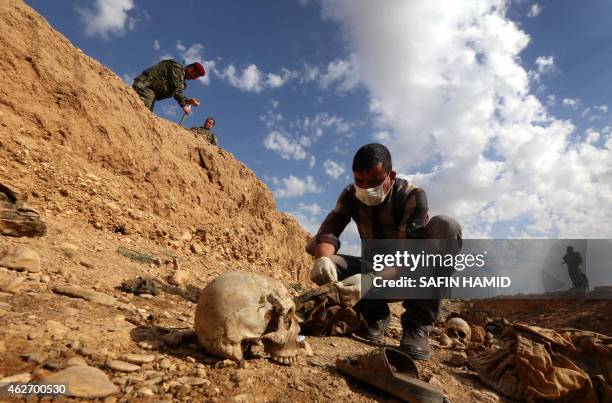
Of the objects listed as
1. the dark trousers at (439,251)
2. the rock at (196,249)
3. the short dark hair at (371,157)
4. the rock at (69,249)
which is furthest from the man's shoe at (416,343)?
the rock at (196,249)

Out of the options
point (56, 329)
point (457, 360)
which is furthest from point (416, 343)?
point (56, 329)

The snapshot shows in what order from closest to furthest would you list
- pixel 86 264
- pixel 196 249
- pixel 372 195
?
pixel 372 195 < pixel 86 264 < pixel 196 249

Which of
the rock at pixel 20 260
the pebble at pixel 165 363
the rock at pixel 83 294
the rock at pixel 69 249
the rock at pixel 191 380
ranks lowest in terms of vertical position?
the rock at pixel 191 380

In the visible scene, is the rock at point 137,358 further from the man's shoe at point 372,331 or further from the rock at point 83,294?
the man's shoe at point 372,331

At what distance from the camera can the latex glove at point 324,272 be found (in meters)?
3.22

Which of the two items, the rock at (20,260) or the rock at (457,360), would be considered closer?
the rock at (20,260)

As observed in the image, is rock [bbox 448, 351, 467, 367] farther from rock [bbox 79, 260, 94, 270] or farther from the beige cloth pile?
rock [bbox 79, 260, 94, 270]

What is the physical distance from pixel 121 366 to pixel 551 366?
2.79 m

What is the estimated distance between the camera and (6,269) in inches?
110

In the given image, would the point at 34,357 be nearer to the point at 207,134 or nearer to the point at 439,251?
the point at 439,251

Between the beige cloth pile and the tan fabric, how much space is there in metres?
1.19

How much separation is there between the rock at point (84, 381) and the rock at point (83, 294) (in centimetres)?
118

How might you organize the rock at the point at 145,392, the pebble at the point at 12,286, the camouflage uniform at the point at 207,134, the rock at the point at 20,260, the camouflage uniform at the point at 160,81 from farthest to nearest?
the camouflage uniform at the point at 207,134 < the camouflage uniform at the point at 160,81 < the rock at the point at 20,260 < the pebble at the point at 12,286 < the rock at the point at 145,392

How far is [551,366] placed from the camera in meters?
2.48
